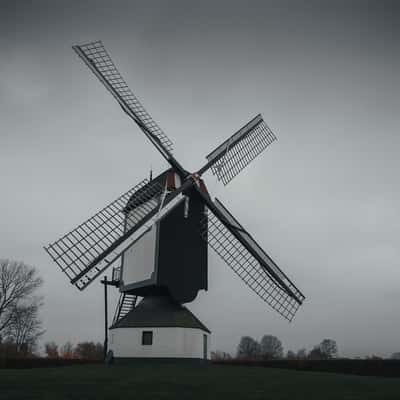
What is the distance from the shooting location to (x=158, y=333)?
16.1m

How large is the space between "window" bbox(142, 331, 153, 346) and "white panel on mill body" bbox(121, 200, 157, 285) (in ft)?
7.02

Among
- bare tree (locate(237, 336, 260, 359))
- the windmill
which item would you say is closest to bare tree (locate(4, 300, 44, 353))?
the windmill

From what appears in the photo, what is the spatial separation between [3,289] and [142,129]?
23956 mm

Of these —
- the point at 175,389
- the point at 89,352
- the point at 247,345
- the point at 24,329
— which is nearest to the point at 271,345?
the point at 247,345

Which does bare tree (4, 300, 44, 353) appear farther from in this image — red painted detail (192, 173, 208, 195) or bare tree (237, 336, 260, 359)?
bare tree (237, 336, 260, 359)

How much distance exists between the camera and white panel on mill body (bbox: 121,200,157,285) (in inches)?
642

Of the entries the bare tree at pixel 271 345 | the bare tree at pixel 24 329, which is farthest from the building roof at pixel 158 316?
the bare tree at pixel 271 345

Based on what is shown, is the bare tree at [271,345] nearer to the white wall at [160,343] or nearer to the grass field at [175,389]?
the white wall at [160,343]

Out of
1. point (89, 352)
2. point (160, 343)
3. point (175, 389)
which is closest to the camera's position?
point (175, 389)

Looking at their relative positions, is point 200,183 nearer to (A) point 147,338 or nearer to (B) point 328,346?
(A) point 147,338

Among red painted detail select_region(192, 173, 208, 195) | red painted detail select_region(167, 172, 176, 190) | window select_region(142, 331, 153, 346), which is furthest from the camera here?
red painted detail select_region(192, 173, 208, 195)

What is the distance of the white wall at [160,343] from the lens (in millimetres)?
15945

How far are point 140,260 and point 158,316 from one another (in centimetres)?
243

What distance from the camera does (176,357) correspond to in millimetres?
15930
